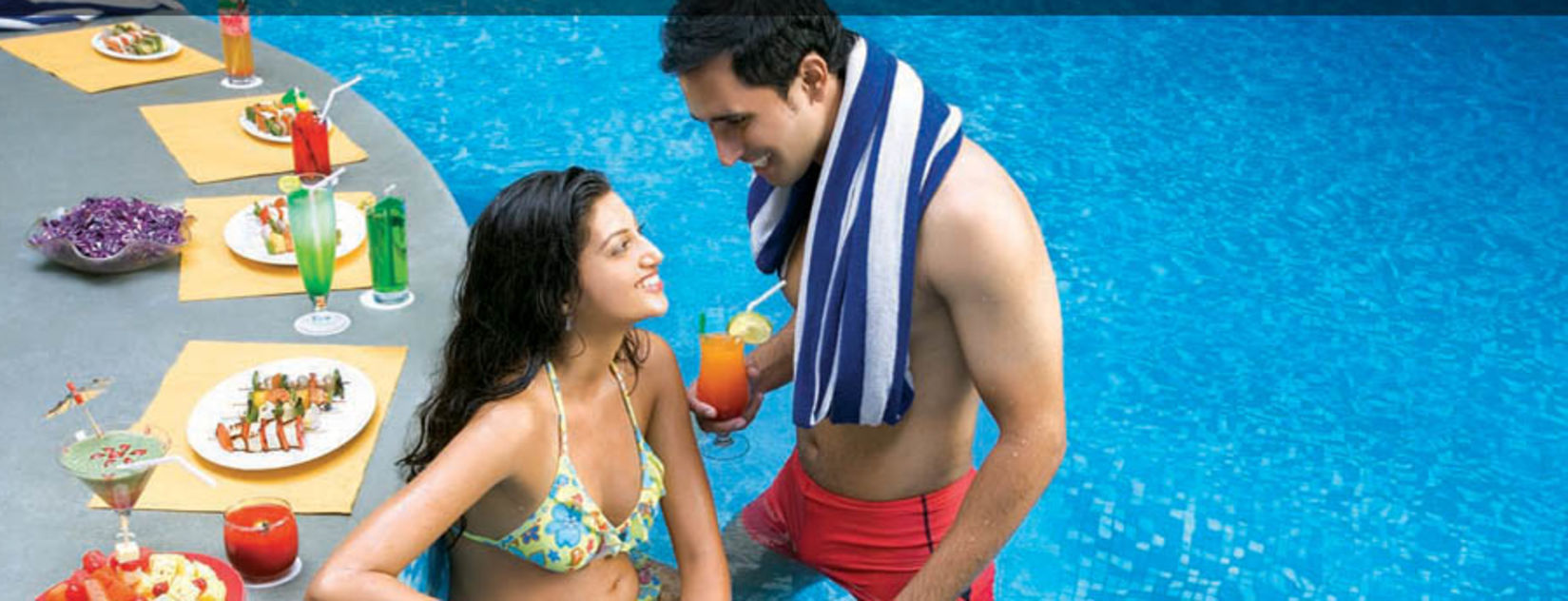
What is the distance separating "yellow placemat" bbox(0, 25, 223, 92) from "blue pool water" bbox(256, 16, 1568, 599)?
125 centimetres

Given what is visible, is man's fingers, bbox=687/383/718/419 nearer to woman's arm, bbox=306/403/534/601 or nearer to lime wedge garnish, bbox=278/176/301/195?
woman's arm, bbox=306/403/534/601

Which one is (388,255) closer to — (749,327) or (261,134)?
(749,327)

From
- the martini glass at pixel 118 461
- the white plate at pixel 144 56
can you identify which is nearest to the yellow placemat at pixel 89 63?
the white plate at pixel 144 56

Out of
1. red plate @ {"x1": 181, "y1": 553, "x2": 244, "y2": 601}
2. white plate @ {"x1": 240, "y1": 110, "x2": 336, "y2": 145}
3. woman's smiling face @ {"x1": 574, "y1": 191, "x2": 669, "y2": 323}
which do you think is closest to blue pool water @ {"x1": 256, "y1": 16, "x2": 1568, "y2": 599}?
white plate @ {"x1": 240, "y1": 110, "x2": 336, "y2": 145}

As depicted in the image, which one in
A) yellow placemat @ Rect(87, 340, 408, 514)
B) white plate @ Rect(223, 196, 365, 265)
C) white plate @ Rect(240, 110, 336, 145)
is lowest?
white plate @ Rect(240, 110, 336, 145)

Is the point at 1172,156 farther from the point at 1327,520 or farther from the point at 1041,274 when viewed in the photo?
the point at 1041,274

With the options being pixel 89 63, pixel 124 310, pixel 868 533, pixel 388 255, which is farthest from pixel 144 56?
pixel 868 533

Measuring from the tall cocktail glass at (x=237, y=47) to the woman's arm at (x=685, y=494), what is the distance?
189cm

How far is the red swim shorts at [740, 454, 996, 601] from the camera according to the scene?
94.3 inches

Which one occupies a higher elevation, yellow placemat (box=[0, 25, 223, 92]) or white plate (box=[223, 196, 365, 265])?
white plate (box=[223, 196, 365, 265])

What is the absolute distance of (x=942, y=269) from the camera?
203 cm

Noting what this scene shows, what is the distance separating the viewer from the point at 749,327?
2.54m

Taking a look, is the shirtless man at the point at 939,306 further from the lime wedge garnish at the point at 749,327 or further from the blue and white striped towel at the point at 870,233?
the lime wedge garnish at the point at 749,327

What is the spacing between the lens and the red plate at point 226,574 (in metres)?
1.89
